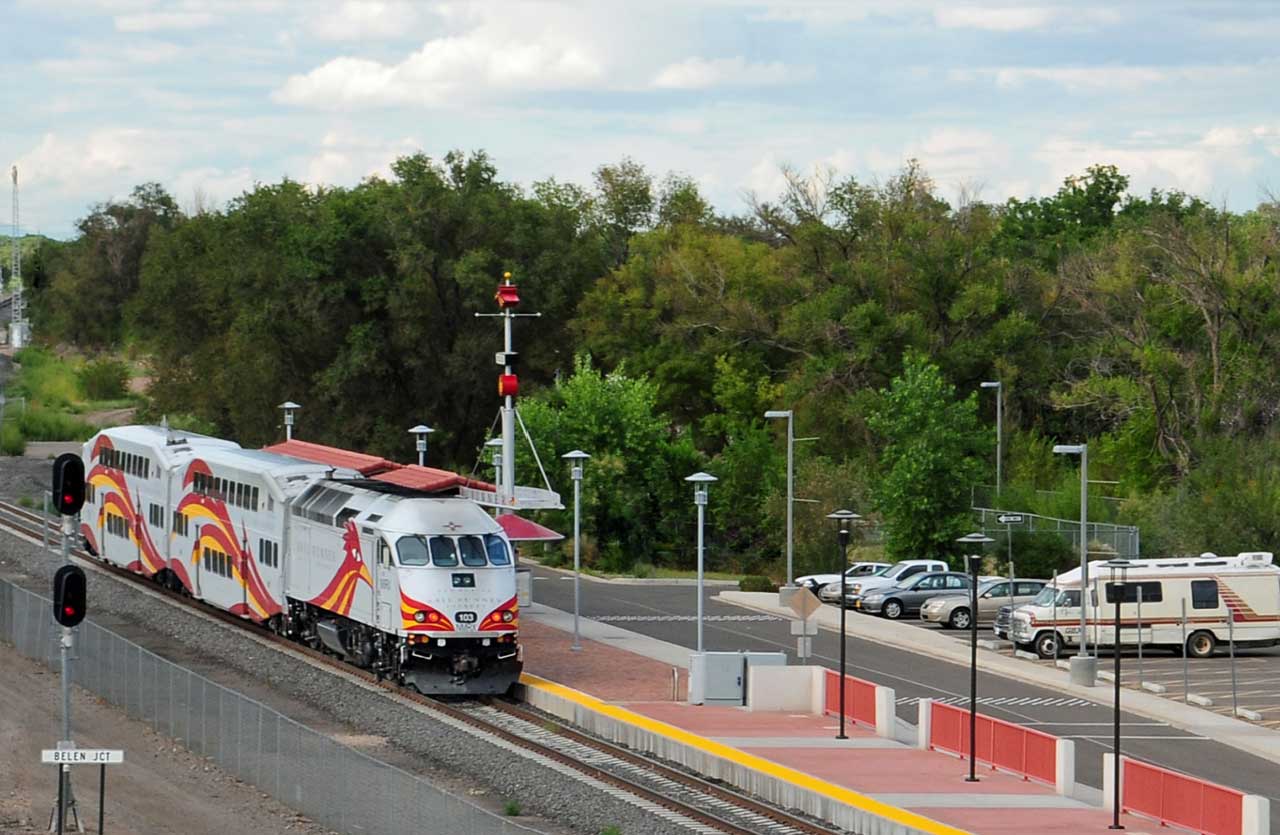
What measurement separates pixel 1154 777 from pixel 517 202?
6338 centimetres

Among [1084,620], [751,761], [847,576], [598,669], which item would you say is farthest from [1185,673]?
[847,576]

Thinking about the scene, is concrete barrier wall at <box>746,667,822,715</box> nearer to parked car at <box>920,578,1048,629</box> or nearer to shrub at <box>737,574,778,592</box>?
parked car at <box>920,578,1048,629</box>

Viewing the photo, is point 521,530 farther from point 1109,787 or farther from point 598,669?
point 1109,787

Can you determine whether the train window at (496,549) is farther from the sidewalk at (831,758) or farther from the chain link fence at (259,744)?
the chain link fence at (259,744)

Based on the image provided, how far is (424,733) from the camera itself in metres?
31.3

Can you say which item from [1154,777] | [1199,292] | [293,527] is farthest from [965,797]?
[1199,292]

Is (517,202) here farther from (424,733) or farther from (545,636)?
(424,733)

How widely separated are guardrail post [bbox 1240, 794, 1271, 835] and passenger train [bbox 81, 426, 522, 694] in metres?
15.2

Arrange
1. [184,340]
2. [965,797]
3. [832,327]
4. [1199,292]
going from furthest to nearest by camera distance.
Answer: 1. [184,340]
2. [832,327]
3. [1199,292]
4. [965,797]

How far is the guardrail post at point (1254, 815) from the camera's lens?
2312 cm

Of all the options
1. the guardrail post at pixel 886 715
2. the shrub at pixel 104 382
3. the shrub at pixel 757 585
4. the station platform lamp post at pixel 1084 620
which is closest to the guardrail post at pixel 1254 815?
the guardrail post at pixel 886 715

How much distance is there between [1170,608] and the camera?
1857 inches

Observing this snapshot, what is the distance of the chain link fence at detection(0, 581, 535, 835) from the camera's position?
2192cm

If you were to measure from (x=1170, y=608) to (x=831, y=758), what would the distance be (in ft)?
67.5
